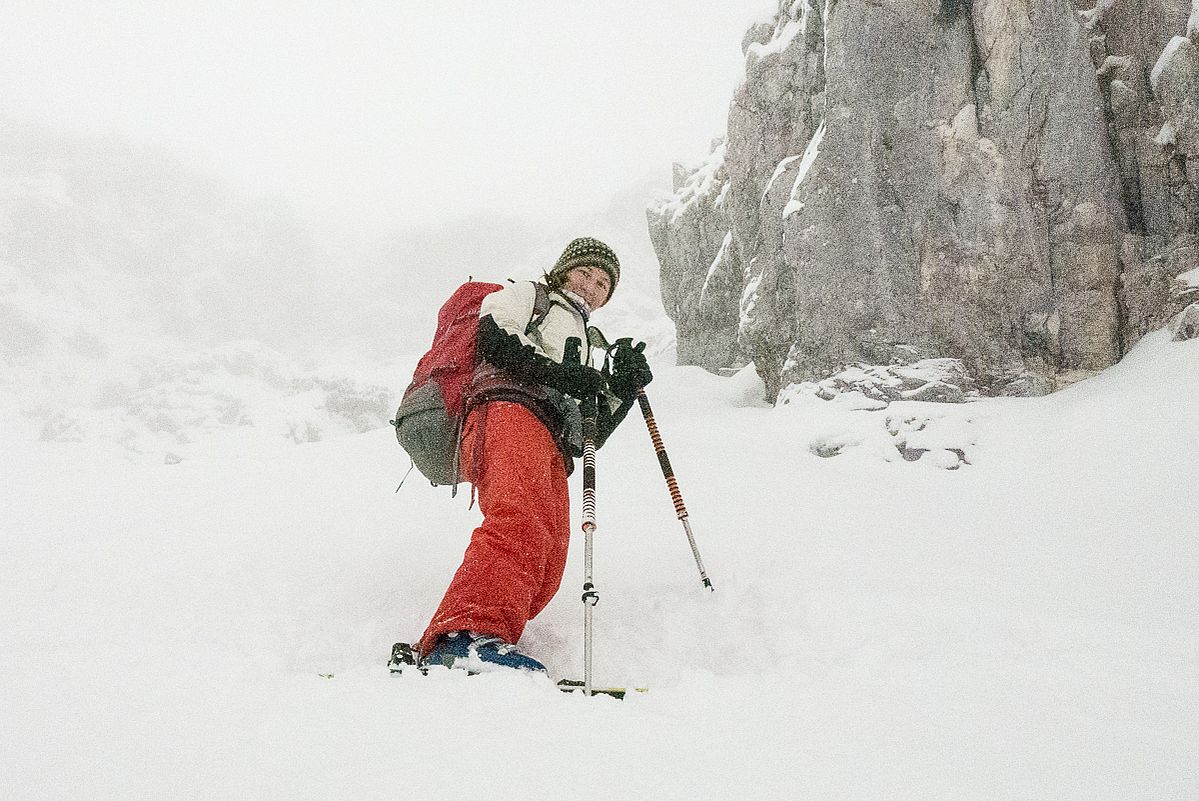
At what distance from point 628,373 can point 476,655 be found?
7.61 ft

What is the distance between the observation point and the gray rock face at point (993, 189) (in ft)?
39.3

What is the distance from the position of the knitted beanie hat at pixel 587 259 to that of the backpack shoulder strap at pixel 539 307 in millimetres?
448

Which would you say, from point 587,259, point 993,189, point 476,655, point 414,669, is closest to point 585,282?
point 587,259

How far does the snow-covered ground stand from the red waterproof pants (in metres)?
0.48

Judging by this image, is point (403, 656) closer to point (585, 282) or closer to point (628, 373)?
point (628, 373)

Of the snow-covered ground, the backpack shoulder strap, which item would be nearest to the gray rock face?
the snow-covered ground

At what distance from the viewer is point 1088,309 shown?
1207 centimetres

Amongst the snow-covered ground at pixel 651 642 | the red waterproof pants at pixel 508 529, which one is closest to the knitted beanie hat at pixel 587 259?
the red waterproof pants at pixel 508 529

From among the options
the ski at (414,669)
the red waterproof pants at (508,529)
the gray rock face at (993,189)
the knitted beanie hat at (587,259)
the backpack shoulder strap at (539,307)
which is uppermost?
the gray rock face at (993,189)

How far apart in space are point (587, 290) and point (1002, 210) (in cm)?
1246

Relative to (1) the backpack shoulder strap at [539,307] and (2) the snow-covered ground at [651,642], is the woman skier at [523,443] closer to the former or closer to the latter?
(1) the backpack shoulder strap at [539,307]

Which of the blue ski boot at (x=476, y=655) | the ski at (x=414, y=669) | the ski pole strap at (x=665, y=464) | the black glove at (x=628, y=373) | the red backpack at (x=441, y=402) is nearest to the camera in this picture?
the ski at (x=414, y=669)

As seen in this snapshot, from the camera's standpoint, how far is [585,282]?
440 centimetres

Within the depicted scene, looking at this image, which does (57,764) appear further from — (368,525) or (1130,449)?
(1130,449)
